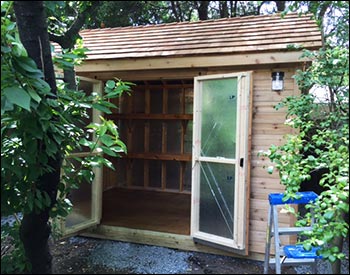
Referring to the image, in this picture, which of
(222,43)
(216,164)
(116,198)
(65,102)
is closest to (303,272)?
(216,164)

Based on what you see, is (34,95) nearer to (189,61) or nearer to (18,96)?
(18,96)

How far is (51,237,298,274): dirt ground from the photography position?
3.20 metres

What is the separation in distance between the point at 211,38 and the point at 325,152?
7.44 feet

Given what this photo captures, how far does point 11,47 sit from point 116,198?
4919 millimetres

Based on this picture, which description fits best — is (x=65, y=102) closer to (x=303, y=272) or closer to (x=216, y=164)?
(x=216, y=164)

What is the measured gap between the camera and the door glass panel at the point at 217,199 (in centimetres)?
350

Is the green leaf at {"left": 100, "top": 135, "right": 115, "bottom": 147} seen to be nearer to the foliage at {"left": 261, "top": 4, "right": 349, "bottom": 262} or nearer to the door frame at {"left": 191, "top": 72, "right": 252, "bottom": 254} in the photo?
the foliage at {"left": 261, "top": 4, "right": 349, "bottom": 262}

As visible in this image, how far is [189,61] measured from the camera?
363 centimetres

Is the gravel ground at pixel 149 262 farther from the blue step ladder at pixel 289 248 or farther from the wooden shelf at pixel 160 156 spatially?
the wooden shelf at pixel 160 156

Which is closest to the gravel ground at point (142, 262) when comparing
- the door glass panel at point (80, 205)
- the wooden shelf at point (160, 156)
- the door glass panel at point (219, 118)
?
the door glass panel at point (80, 205)

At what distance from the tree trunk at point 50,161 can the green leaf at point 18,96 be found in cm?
35

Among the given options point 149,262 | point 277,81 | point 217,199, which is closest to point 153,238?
point 149,262

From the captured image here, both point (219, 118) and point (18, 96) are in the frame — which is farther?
point (219, 118)

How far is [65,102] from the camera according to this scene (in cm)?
196
